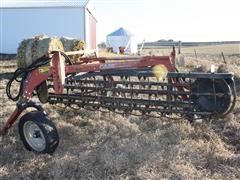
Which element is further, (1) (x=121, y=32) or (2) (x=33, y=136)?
(1) (x=121, y=32)

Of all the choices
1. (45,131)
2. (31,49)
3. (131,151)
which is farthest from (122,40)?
(131,151)

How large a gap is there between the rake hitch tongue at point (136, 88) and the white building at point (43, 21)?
24.0 metres

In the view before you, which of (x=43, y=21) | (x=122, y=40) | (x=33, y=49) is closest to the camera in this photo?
(x=33, y=49)

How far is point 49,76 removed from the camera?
7230mm

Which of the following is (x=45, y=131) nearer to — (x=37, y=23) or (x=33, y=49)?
(x=33, y=49)

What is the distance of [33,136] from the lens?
684cm

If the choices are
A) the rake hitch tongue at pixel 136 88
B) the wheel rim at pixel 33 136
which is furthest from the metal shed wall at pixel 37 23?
the wheel rim at pixel 33 136

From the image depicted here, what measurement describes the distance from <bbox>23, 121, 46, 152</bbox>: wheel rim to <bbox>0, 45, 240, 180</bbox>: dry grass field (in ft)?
0.61

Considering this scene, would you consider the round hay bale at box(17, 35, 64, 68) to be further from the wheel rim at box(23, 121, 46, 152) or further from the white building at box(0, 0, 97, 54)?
the white building at box(0, 0, 97, 54)

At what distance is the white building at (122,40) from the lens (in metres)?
45.6

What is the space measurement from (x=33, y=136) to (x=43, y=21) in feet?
86.3

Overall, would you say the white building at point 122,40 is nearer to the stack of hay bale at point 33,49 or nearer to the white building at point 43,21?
the white building at point 43,21

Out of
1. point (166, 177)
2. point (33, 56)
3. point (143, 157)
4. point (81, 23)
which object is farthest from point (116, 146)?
point (81, 23)

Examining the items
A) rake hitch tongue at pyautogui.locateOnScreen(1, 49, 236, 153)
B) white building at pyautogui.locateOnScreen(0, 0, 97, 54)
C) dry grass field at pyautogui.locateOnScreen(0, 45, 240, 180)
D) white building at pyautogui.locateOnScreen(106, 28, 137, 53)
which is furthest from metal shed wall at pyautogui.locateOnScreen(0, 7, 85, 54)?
rake hitch tongue at pyautogui.locateOnScreen(1, 49, 236, 153)
